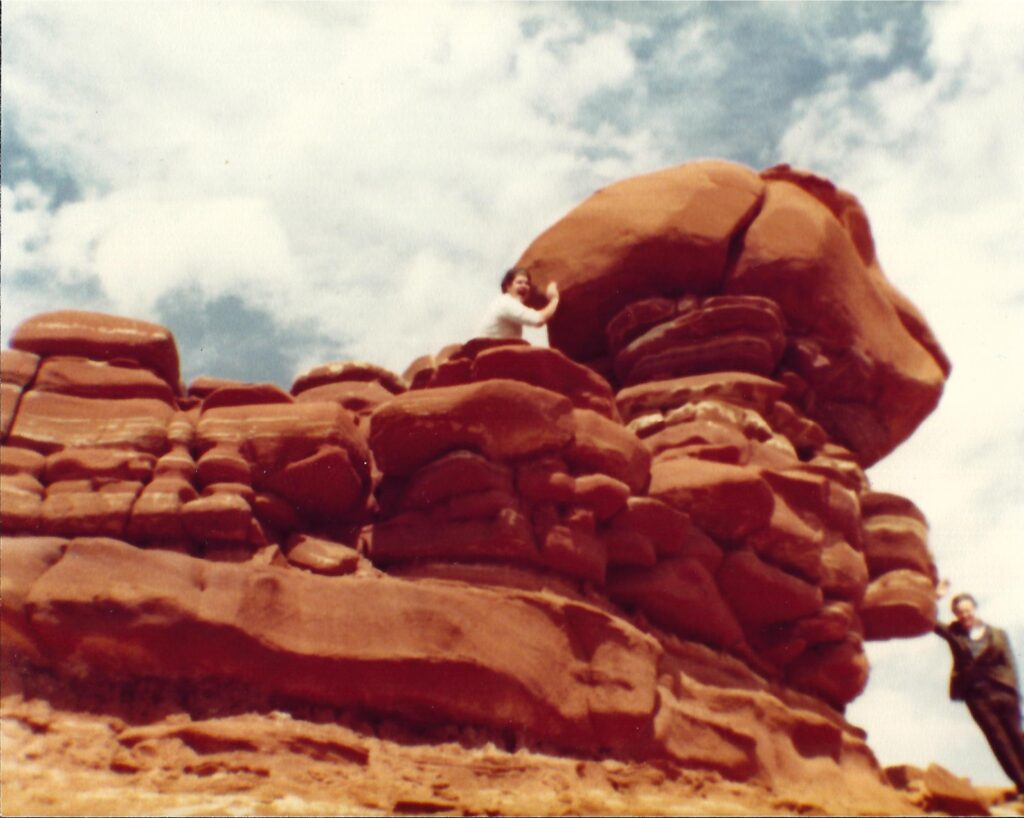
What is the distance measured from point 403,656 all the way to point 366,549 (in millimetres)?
1757

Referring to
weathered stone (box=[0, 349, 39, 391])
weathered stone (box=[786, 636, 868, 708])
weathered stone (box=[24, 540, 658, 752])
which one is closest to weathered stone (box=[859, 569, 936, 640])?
weathered stone (box=[786, 636, 868, 708])

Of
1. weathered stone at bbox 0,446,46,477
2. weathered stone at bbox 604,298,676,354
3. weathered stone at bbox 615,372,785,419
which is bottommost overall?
weathered stone at bbox 0,446,46,477

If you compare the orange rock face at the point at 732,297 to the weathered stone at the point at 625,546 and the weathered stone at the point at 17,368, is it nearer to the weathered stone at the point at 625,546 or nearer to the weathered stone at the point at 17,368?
the weathered stone at the point at 625,546

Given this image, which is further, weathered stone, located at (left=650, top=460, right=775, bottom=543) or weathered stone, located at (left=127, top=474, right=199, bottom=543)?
weathered stone, located at (left=650, top=460, right=775, bottom=543)

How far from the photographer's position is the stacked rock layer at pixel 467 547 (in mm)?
8266

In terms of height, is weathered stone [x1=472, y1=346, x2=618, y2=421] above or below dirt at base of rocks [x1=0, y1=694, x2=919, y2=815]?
above

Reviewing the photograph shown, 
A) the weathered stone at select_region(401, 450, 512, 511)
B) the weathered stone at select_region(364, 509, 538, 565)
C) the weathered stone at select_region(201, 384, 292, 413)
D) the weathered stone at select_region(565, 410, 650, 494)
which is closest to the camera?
the weathered stone at select_region(364, 509, 538, 565)

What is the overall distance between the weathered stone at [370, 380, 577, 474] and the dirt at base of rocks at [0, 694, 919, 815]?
103 inches

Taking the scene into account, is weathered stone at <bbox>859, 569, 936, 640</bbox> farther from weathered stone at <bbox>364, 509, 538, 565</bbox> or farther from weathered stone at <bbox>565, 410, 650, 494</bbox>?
weathered stone at <bbox>364, 509, 538, 565</bbox>

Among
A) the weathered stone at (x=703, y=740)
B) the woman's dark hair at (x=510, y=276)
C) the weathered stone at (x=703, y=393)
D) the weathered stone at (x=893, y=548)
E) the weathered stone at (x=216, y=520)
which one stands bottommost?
the weathered stone at (x=703, y=740)

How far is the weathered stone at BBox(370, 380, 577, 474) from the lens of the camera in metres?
9.82

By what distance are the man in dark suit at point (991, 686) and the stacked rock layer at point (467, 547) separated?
2.90 ft

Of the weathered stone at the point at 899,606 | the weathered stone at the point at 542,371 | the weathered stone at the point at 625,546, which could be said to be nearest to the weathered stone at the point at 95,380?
the weathered stone at the point at 542,371

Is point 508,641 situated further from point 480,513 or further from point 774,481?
point 774,481
